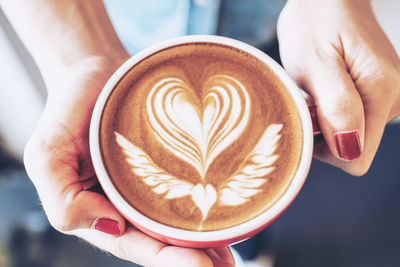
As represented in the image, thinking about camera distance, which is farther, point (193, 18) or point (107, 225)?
point (193, 18)

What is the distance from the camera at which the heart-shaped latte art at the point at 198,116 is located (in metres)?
0.75

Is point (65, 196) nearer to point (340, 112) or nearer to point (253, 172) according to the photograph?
point (253, 172)

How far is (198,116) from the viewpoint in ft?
2.60

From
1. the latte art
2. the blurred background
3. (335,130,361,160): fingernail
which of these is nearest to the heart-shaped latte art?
the latte art

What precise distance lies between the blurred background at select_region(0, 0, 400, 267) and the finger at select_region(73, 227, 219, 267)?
643 millimetres

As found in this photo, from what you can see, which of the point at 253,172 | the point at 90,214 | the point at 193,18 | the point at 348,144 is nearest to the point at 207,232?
the point at 253,172

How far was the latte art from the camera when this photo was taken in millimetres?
694

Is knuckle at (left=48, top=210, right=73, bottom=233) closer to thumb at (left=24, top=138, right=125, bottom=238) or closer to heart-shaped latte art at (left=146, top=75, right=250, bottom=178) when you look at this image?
thumb at (left=24, top=138, right=125, bottom=238)

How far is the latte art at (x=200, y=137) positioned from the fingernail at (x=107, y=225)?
93 mm

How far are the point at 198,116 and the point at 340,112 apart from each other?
1.05ft

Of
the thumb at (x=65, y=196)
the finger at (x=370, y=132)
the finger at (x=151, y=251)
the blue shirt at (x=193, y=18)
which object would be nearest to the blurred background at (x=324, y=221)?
the blue shirt at (x=193, y=18)

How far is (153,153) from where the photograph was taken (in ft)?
2.40

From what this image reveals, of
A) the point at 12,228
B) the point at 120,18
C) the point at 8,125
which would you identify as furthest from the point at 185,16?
the point at 12,228

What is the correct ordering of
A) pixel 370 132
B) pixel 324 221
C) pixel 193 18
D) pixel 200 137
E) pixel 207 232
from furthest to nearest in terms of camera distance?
pixel 324 221
pixel 193 18
pixel 370 132
pixel 200 137
pixel 207 232
